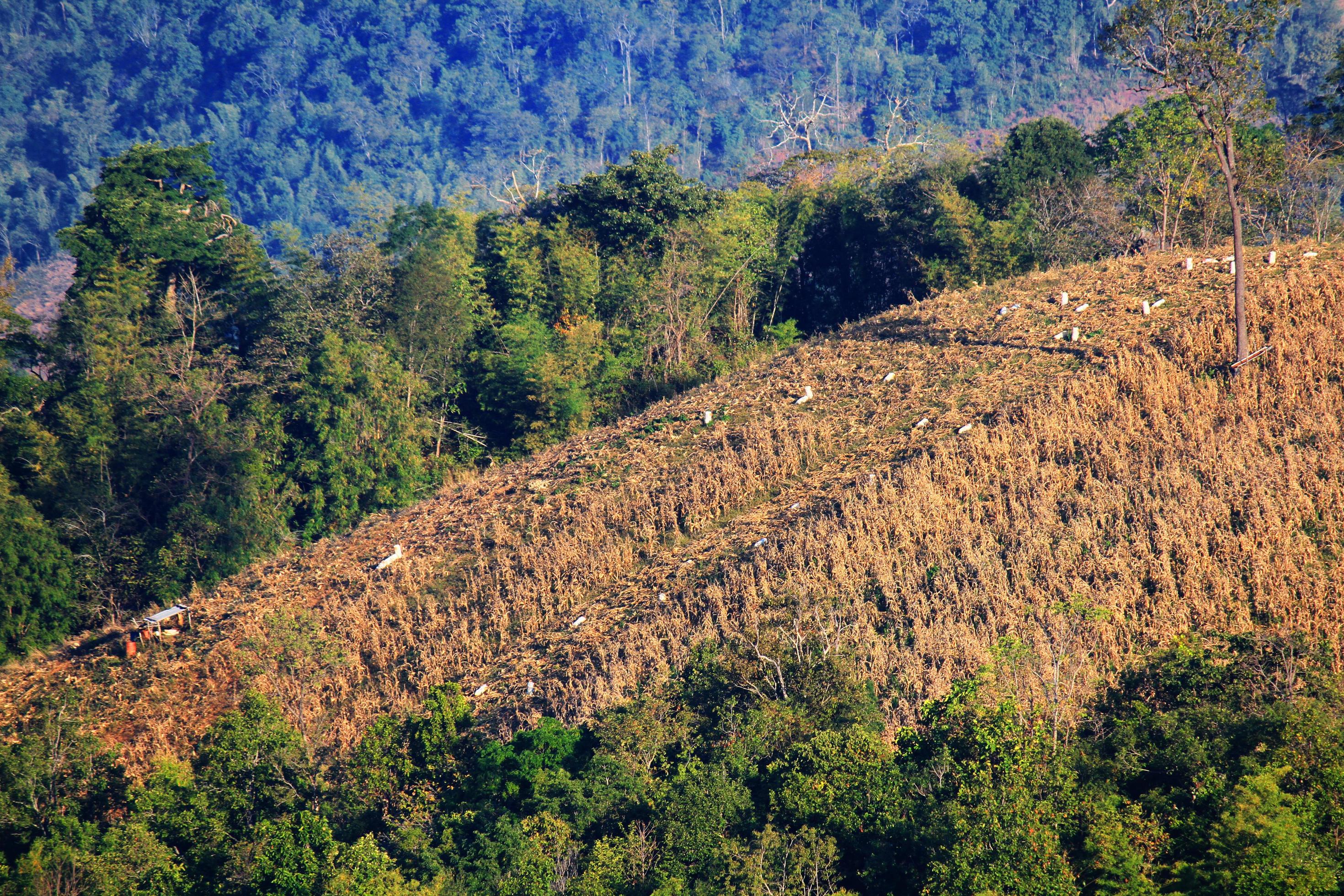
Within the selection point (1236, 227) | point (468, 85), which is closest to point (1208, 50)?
point (1236, 227)

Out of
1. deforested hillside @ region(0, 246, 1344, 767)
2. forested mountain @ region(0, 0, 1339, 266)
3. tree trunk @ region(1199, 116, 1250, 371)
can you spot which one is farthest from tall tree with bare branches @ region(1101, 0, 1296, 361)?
forested mountain @ region(0, 0, 1339, 266)

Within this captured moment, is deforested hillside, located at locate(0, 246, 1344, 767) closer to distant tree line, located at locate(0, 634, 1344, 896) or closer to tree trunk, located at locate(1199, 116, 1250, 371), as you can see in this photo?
tree trunk, located at locate(1199, 116, 1250, 371)

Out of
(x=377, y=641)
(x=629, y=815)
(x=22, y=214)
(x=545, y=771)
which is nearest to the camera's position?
(x=629, y=815)

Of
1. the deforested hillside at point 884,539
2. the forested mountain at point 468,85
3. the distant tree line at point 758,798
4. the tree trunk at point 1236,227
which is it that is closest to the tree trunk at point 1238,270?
the tree trunk at point 1236,227

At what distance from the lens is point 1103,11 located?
365 ft

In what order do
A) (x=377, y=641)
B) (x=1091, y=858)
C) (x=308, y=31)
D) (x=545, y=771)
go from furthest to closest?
(x=308, y=31) < (x=377, y=641) < (x=545, y=771) < (x=1091, y=858)

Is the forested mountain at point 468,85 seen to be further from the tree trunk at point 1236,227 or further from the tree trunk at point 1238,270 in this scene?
the tree trunk at point 1238,270

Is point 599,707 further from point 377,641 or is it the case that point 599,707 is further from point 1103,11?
point 1103,11

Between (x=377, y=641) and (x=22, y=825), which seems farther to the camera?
(x=377, y=641)

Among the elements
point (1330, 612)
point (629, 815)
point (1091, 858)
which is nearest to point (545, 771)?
point (629, 815)

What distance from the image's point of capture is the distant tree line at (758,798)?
11.0 meters

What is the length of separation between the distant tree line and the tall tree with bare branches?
11.0 meters

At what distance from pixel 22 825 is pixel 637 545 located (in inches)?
432

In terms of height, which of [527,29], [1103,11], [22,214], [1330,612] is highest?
[527,29]
